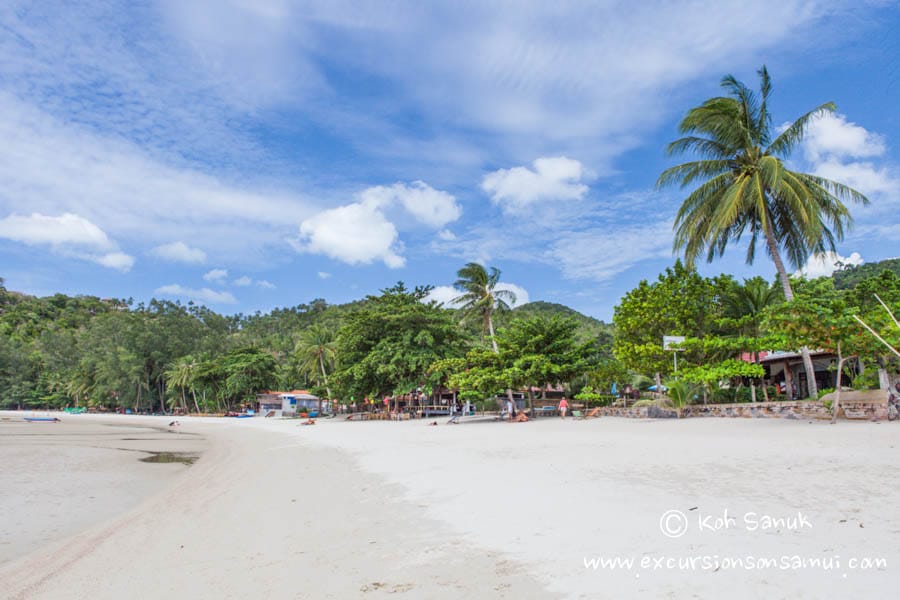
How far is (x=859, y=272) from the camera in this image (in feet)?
157

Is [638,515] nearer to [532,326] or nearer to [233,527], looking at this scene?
[233,527]

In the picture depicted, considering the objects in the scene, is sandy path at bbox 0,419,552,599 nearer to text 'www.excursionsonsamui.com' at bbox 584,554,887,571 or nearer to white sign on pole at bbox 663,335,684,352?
text 'www.excursionsonsamui.com' at bbox 584,554,887,571

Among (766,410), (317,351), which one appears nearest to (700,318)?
(766,410)

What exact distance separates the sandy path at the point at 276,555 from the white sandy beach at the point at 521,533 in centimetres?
2

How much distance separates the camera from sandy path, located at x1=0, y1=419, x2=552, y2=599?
153 inches

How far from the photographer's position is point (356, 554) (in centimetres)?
463

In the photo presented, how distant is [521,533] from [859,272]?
57.4 metres

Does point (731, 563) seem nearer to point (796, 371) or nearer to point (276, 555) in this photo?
point (276, 555)

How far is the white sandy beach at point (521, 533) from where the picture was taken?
3.51 meters

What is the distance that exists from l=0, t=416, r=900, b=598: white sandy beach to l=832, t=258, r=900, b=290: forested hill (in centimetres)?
4158

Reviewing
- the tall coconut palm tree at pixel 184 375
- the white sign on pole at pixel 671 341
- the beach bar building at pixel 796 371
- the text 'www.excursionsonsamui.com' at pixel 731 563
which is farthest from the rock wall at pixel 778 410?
the tall coconut palm tree at pixel 184 375

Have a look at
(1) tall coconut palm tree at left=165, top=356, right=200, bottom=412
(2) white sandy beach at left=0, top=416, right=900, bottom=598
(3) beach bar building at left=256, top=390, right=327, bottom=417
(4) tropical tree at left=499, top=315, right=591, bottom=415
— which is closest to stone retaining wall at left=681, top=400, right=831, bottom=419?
(2) white sandy beach at left=0, top=416, right=900, bottom=598

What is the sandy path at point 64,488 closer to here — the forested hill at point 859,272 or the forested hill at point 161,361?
the forested hill at point 161,361

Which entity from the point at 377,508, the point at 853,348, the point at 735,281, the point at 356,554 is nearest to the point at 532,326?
the point at 735,281
